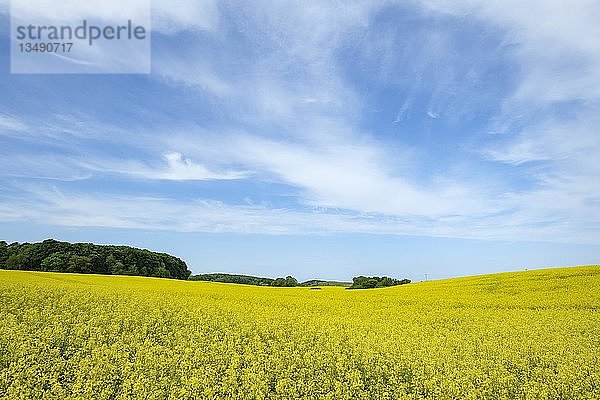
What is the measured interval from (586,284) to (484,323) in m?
9.20

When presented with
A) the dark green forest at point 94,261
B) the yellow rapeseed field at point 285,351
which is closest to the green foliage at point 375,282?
the dark green forest at point 94,261

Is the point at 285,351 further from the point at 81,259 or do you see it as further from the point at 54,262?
the point at 54,262

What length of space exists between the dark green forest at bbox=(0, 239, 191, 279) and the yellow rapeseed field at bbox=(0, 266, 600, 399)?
43381 millimetres

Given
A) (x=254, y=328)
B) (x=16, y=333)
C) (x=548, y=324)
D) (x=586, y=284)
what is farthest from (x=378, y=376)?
(x=586, y=284)

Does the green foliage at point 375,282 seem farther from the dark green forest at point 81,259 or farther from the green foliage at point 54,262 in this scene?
the green foliage at point 54,262

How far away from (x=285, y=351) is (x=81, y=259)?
53126mm

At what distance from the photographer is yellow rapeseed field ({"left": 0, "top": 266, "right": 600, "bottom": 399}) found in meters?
7.56

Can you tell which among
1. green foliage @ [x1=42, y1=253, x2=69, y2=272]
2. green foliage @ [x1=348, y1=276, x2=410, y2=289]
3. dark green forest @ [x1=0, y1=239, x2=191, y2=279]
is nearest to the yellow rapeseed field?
green foliage @ [x1=348, y1=276, x2=410, y2=289]

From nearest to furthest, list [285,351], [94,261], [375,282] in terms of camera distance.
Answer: [285,351]
[375,282]
[94,261]

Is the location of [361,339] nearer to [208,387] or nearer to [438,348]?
[438,348]

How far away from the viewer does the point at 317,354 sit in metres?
9.34

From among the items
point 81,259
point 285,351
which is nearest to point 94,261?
point 81,259

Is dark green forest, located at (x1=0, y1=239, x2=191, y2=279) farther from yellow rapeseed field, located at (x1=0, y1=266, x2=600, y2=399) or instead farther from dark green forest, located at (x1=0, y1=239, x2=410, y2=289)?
yellow rapeseed field, located at (x1=0, y1=266, x2=600, y2=399)

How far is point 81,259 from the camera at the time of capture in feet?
181
